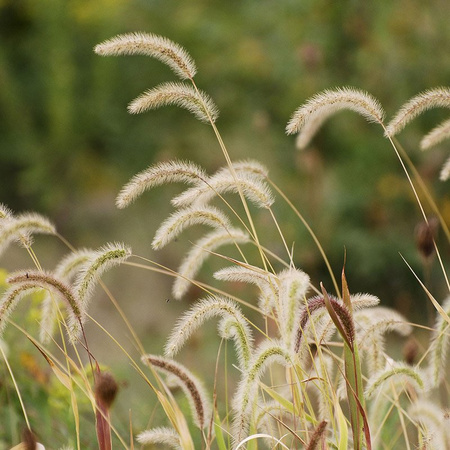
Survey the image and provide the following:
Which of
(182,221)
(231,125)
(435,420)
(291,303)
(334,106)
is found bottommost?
(435,420)

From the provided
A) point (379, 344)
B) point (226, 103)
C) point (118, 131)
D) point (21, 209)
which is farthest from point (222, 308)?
point (21, 209)

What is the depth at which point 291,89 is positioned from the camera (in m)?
5.58

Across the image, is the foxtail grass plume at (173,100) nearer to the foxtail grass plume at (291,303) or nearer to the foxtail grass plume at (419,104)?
the foxtail grass plume at (419,104)

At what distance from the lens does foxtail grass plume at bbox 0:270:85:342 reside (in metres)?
1.50

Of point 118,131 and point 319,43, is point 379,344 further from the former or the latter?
point 118,131

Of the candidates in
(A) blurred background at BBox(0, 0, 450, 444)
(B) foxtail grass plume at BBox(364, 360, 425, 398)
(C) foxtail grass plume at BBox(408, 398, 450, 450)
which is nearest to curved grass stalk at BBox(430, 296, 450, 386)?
(B) foxtail grass plume at BBox(364, 360, 425, 398)

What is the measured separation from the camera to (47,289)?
153 centimetres

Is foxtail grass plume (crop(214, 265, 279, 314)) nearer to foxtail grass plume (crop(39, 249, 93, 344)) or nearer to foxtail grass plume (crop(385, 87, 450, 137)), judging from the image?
foxtail grass plume (crop(39, 249, 93, 344))

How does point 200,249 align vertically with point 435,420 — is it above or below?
above

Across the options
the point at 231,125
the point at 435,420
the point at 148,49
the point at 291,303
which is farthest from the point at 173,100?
the point at 231,125

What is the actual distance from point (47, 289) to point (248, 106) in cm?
455

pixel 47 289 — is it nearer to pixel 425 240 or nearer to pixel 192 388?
pixel 192 388

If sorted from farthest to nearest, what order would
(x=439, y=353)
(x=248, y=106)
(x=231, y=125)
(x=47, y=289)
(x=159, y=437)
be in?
1. (x=231, y=125)
2. (x=248, y=106)
3. (x=439, y=353)
4. (x=159, y=437)
5. (x=47, y=289)

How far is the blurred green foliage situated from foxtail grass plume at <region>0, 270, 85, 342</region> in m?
3.25
